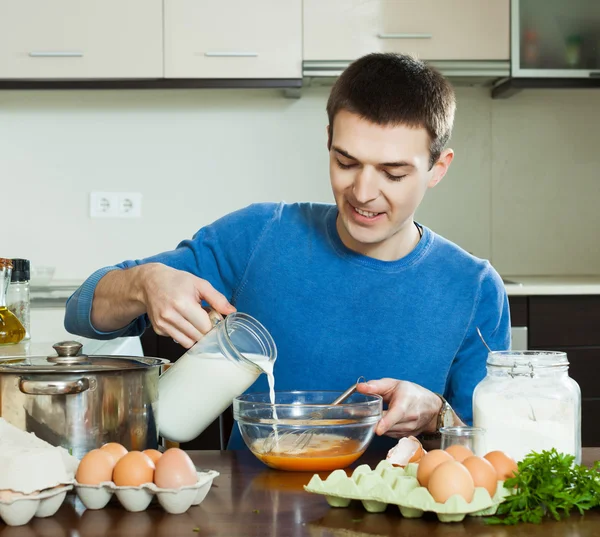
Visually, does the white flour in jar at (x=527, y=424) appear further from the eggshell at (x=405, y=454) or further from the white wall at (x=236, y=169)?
the white wall at (x=236, y=169)

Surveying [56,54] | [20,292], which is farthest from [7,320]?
[56,54]

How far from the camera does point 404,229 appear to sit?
1548 mm

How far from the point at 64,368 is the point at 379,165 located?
0.64 m

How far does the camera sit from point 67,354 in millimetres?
953

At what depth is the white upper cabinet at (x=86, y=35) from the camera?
282cm

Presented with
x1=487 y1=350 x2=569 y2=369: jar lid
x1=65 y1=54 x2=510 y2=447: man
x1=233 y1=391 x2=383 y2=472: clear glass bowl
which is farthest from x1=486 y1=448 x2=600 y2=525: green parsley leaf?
x1=65 y1=54 x2=510 y2=447: man

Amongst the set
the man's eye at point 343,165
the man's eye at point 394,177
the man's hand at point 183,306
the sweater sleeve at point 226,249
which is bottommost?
the man's hand at point 183,306

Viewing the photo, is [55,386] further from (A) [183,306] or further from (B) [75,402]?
(A) [183,306]

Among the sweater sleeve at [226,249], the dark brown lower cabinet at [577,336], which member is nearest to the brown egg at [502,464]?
the sweater sleeve at [226,249]

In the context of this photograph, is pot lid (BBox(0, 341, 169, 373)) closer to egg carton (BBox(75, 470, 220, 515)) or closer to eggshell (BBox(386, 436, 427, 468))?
egg carton (BBox(75, 470, 220, 515))

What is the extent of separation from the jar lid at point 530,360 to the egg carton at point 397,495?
0.16 meters

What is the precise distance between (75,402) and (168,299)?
26 cm

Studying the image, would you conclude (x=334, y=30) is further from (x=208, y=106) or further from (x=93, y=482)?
(x=93, y=482)

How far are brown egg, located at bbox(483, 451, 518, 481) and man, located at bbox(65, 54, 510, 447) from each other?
0.54 meters
